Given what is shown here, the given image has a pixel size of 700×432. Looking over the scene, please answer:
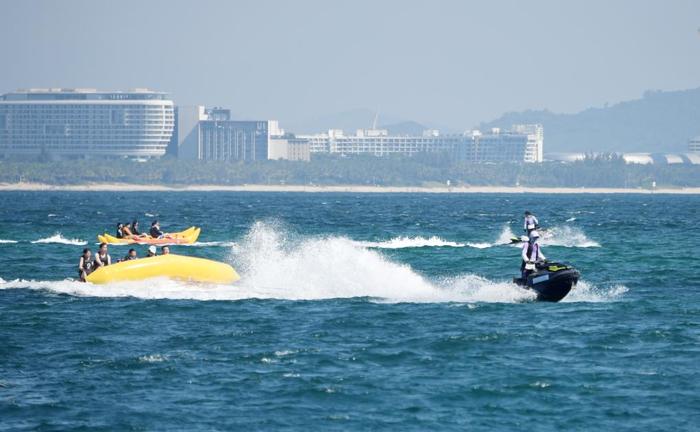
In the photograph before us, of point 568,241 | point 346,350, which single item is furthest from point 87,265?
point 568,241

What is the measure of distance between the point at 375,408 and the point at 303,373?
3.15m

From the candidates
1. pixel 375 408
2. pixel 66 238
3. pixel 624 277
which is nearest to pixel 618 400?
pixel 375 408

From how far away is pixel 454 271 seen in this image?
169ft

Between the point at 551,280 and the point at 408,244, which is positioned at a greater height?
the point at 551,280

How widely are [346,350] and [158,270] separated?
11804 millimetres

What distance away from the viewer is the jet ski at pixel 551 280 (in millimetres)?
35906

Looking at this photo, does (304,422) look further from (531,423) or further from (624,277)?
(624,277)

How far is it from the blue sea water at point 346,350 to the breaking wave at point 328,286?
90 mm

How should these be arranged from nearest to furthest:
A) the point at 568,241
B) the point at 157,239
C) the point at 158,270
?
the point at 158,270 < the point at 157,239 < the point at 568,241

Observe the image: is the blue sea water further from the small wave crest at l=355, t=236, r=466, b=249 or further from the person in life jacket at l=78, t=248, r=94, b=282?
the small wave crest at l=355, t=236, r=466, b=249

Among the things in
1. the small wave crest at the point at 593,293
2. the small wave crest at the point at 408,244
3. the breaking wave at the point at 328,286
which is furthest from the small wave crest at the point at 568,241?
the breaking wave at the point at 328,286

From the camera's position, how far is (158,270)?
39938mm

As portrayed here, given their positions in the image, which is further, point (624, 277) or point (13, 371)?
point (624, 277)

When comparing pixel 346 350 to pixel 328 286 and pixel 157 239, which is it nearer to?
pixel 328 286
